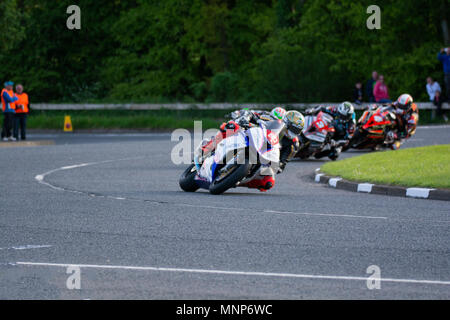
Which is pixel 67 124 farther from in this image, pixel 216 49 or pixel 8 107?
pixel 216 49

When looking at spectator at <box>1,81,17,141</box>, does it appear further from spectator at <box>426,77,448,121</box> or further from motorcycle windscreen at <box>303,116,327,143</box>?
spectator at <box>426,77,448,121</box>

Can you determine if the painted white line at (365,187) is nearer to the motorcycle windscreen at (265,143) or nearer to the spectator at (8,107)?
the motorcycle windscreen at (265,143)

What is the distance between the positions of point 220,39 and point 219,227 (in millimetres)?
42335

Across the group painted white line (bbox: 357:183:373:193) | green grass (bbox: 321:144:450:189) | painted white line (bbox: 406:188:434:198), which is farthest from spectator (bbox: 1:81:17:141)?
painted white line (bbox: 406:188:434:198)

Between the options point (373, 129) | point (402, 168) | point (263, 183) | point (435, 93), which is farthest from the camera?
point (435, 93)

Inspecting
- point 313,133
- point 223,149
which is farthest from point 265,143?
point 313,133

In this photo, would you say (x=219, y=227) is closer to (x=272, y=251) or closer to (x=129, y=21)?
(x=272, y=251)

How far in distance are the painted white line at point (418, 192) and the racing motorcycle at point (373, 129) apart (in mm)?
10491

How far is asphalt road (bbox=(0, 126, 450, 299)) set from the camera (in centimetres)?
755

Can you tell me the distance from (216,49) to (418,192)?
38585mm

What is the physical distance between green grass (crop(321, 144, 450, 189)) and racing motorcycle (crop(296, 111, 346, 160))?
2.34 meters

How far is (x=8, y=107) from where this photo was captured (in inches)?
1227

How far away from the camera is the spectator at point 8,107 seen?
31125mm

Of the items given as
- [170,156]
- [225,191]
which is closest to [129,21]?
[170,156]
